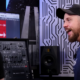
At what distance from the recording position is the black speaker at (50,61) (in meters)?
1.93

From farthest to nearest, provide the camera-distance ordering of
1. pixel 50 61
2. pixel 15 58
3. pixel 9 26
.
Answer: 1. pixel 50 61
2. pixel 9 26
3. pixel 15 58

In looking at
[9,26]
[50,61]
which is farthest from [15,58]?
[50,61]

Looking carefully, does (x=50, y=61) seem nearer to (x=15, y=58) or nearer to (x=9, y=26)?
(x=15, y=58)

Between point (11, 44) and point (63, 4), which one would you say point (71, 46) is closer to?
point (63, 4)

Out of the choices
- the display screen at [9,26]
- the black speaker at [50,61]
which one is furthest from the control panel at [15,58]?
the black speaker at [50,61]

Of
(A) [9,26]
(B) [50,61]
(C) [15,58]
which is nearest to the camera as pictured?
(C) [15,58]

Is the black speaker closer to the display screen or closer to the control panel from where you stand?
the control panel

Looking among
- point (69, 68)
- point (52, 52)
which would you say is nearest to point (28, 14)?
point (52, 52)

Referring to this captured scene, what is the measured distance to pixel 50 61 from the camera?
77.4 inches

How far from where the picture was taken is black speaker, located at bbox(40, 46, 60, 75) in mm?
1934

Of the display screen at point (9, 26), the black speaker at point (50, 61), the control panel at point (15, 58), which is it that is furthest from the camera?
the black speaker at point (50, 61)

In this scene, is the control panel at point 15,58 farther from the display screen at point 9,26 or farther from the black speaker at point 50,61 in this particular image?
the black speaker at point 50,61

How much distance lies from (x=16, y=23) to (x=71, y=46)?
1223 mm

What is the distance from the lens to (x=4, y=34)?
1.80m
